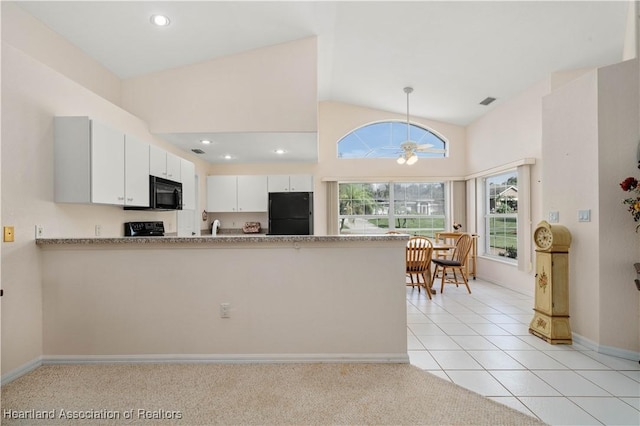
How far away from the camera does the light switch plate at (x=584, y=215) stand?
255 centimetres

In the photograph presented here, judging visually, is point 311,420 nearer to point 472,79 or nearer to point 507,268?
point 507,268

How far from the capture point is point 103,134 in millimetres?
2482

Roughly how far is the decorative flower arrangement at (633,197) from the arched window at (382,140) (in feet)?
12.6

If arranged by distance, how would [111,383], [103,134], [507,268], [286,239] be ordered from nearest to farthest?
1. [111,383]
2. [286,239]
3. [103,134]
4. [507,268]

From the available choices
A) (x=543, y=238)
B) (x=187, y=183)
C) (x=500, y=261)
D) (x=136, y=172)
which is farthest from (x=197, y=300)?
(x=500, y=261)

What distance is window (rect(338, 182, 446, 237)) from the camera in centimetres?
623

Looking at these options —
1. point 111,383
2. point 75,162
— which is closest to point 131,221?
point 75,162

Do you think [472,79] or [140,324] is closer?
[140,324]

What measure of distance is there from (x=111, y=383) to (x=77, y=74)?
110 inches

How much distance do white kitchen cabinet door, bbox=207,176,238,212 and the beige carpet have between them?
3392mm

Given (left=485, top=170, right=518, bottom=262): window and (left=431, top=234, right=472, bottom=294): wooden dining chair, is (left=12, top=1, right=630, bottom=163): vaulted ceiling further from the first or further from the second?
(left=431, top=234, right=472, bottom=294): wooden dining chair

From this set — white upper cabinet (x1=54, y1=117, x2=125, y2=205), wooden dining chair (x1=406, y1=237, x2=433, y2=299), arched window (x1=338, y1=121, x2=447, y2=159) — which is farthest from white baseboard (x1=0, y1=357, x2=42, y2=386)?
arched window (x1=338, y1=121, x2=447, y2=159)

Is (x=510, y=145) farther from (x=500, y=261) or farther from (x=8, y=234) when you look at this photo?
(x=8, y=234)

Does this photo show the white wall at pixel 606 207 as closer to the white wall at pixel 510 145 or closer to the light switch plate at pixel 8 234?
the white wall at pixel 510 145
